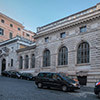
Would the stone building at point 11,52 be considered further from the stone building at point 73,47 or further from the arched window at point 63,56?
the arched window at point 63,56

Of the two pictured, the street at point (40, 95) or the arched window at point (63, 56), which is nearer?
the street at point (40, 95)

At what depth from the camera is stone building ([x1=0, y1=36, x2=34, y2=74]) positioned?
3728cm

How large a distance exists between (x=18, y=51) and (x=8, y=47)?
5.22 meters

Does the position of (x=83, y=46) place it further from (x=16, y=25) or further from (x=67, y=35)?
(x=16, y=25)

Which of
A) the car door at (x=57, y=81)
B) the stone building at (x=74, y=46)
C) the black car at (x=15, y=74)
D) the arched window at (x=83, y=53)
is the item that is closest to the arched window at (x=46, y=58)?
the stone building at (x=74, y=46)

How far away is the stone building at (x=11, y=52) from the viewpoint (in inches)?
1468

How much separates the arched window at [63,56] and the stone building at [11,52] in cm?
1473

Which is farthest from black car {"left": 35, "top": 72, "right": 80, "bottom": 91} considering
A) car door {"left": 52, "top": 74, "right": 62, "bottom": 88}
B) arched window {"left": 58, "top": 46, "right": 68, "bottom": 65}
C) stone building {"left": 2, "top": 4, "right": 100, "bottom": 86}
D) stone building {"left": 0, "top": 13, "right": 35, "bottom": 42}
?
stone building {"left": 0, "top": 13, "right": 35, "bottom": 42}

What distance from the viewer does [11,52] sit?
127 feet

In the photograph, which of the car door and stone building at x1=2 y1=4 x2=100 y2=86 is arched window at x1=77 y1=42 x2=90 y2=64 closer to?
stone building at x1=2 y1=4 x2=100 y2=86

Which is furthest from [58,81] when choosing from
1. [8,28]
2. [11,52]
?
[8,28]

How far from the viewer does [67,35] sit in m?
24.5

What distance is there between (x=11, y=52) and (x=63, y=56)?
19.0 metres

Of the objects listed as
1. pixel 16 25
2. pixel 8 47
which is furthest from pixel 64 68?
pixel 16 25
